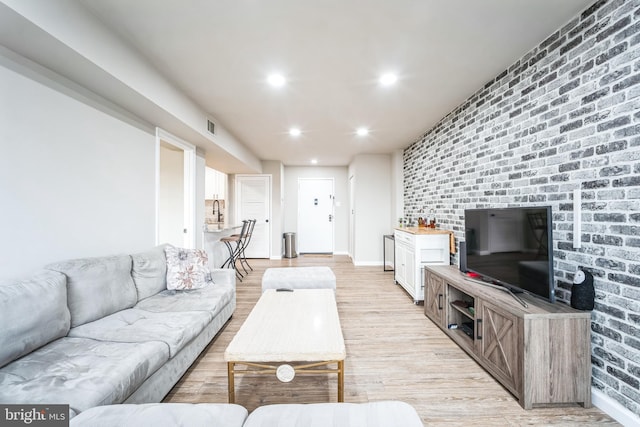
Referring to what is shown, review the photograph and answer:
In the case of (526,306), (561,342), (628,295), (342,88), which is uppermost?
(342,88)

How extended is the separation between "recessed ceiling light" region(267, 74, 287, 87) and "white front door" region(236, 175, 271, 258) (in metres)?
4.09

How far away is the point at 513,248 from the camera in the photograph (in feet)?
6.64

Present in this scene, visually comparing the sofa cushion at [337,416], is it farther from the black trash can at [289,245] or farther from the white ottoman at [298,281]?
the black trash can at [289,245]

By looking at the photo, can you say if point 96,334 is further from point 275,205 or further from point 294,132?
point 275,205

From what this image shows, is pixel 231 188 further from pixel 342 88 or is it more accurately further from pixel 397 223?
pixel 342 88

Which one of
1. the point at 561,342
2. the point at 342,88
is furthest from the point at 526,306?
the point at 342,88

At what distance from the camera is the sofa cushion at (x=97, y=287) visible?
1.75 metres

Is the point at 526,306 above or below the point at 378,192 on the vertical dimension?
below

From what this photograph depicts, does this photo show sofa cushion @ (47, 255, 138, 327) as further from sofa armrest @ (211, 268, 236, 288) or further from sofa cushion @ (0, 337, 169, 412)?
sofa armrest @ (211, 268, 236, 288)

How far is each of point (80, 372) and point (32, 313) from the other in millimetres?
476

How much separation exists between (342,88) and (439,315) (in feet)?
8.43

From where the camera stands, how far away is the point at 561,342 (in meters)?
1.63

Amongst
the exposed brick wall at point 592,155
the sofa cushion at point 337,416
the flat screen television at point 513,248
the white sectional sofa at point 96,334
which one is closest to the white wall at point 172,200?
the white sectional sofa at point 96,334

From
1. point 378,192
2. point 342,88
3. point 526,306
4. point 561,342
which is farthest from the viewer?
point 378,192
